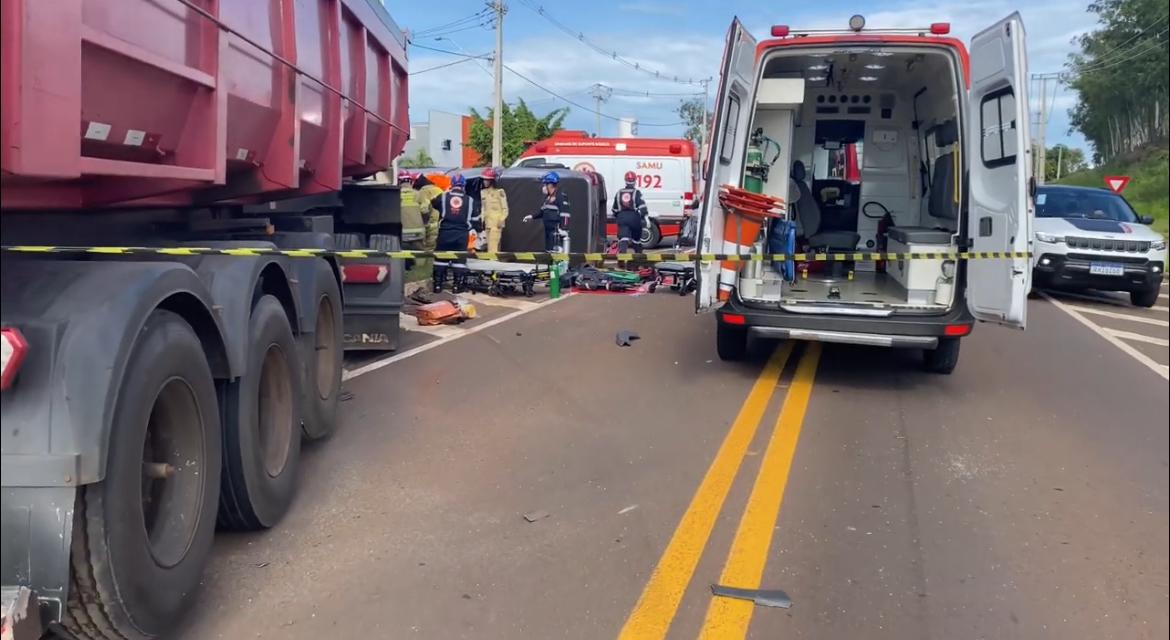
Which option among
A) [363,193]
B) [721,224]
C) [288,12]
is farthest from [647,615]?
[363,193]

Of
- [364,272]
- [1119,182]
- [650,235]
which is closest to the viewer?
[1119,182]

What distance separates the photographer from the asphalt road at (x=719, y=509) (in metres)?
3.55

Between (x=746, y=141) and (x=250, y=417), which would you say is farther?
(x=746, y=141)

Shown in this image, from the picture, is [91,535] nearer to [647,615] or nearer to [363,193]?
[647,615]

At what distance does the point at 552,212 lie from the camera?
13977 mm

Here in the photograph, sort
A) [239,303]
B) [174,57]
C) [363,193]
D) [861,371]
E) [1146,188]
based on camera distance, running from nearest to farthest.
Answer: [1146,188] < [174,57] < [239,303] < [861,371] < [363,193]

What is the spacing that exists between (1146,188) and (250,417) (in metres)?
3.50

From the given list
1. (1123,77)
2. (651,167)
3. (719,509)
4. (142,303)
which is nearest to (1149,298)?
(719,509)

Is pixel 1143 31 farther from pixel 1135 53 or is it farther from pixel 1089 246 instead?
pixel 1089 246

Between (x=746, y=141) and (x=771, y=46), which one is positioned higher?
(x=771, y=46)

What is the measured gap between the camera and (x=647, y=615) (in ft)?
11.9

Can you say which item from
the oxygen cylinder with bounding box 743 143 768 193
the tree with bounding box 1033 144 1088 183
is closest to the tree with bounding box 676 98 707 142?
the oxygen cylinder with bounding box 743 143 768 193

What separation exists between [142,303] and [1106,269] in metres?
8.62

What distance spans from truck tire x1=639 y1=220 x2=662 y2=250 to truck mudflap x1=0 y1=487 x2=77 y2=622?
49.1 ft
